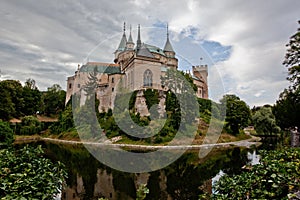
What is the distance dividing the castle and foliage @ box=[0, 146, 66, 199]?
86.1ft

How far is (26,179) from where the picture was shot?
13.6 ft

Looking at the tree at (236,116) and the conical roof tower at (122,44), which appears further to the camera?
the conical roof tower at (122,44)

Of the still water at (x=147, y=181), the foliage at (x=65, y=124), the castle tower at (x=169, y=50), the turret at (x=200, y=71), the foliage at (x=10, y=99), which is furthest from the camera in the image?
the turret at (x=200, y=71)

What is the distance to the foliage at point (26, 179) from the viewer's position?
12.5 ft

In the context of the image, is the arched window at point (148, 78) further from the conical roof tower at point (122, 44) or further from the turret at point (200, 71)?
the turret at point (200, 71)

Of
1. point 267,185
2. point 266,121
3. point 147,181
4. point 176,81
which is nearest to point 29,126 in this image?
point 176,81

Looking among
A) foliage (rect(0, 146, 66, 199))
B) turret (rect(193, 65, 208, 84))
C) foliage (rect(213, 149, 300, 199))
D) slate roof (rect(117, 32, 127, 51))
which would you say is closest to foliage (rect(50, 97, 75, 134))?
slate roof (rect(117, 32, 127, 51))

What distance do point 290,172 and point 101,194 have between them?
652 centimetres

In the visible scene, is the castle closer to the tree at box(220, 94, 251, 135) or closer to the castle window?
the castle window

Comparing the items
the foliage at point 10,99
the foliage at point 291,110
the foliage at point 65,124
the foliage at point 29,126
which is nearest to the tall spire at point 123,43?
the foliage at point 65,124

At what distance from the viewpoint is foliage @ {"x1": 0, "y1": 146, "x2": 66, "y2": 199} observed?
3.81 m

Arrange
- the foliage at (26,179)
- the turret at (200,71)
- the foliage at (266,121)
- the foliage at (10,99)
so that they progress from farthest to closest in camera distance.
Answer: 1. the turret at (200,71)
2. the foliage at (10,99)
3. the foliage at (266,121)
4. the foliage at (26,179)

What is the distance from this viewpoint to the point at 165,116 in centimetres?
3047

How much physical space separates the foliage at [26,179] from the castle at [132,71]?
2623 centimetres
